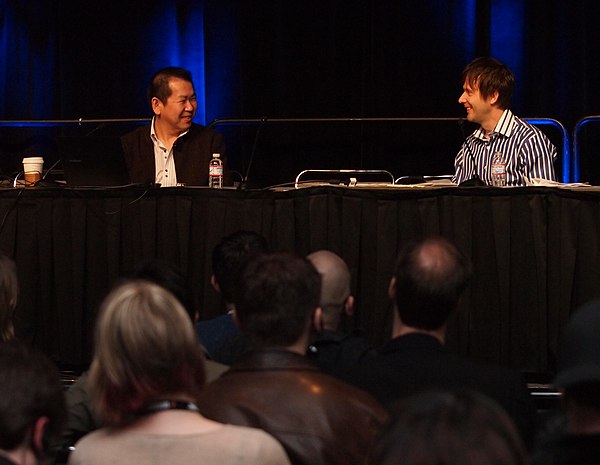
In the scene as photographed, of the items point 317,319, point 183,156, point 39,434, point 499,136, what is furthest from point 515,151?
point 39,434

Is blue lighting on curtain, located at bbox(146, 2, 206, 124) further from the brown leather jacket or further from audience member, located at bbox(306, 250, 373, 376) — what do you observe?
the brown leather jacket

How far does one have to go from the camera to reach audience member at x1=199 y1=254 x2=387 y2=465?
2395mm

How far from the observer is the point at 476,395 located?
1.43 m

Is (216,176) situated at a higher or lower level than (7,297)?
higher

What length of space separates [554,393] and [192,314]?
208 centimetres

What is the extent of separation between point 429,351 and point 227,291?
1.18m

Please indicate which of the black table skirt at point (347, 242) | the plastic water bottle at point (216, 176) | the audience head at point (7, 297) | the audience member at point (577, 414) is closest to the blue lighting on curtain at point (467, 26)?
the plastic water bottle at point (216, 176)

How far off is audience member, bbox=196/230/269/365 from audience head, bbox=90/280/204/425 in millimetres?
1115

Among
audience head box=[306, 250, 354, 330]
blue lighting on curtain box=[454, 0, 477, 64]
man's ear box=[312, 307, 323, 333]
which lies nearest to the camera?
man's ear box=[312, 307, 323, 333]

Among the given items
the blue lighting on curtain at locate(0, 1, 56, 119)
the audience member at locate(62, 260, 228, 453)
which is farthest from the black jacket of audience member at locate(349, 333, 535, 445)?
the blue lighting on curtain at locate(0, 1, 56, 119)

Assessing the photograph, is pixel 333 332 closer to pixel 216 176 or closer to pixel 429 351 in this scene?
pixel 429 351

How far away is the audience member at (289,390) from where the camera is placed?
2395 millimetres

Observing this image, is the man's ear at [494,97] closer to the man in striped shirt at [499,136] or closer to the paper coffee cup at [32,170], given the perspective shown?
the man in striped shirt at [499,136]

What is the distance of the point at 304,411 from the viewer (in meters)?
2.40
